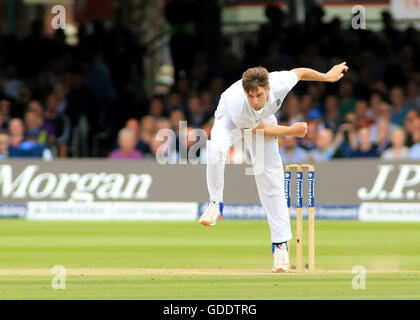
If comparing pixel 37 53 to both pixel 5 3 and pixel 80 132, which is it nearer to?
pixel 80 132

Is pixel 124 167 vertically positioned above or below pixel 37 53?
below

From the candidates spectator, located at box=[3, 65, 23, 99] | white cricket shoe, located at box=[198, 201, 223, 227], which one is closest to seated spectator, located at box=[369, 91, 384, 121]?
spectator, located at box=[3, 65, 23, 99]

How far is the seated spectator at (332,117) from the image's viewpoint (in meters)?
20.5

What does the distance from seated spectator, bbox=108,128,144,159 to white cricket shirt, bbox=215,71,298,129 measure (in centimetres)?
849

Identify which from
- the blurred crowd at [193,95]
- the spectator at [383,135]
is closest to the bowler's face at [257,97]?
the blurred crowd at [193,95]

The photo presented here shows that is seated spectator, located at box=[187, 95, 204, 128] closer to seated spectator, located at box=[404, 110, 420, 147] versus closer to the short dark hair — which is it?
seated spectator, located at box=[404, 110, 420, 147]

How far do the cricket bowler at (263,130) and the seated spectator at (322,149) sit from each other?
302 inches

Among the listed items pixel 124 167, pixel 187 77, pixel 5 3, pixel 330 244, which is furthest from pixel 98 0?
pixel 330 244

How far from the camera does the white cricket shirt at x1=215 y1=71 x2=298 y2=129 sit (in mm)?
11305

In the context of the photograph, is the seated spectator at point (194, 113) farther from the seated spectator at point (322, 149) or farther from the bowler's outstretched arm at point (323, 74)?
the bowler's outstretched arm at point (323, 74)

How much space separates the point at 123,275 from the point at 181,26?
13766mm

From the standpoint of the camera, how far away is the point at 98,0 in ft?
103

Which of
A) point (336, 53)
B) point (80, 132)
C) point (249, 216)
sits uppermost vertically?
point (336, 53)

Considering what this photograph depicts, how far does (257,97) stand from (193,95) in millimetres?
10873
